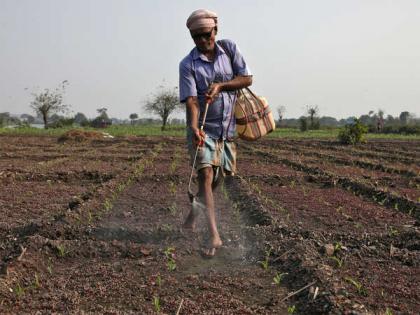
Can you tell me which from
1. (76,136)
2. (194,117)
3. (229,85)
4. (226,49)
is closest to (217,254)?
(194,117)

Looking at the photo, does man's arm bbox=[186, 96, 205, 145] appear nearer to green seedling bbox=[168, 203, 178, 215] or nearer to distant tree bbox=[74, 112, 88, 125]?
green seedling bbox=[168, 203, 178, 215]

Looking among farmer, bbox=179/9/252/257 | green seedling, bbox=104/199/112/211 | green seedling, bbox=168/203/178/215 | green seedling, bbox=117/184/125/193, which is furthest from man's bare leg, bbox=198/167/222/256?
green seedling, bbox=117/184/125/193

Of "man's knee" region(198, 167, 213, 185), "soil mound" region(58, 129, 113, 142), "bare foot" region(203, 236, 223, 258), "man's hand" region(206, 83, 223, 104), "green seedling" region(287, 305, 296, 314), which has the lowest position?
"green seedling" region(287, 305, 296, 314)

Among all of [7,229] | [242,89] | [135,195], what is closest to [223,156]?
[242,89]

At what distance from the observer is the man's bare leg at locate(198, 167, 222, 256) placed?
388 centimetres

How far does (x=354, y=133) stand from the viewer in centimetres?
2195

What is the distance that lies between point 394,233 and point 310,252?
1.27m

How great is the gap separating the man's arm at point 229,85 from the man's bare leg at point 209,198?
61 cm

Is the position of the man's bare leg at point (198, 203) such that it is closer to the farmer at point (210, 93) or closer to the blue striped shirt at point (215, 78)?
the farmer at point (210, 93)

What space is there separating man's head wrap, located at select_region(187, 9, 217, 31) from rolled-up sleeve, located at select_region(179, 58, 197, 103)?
276mm

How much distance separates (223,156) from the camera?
4.17 m

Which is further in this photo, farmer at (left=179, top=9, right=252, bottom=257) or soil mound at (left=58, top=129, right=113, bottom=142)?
soil mound at (left=58, top=129, right=113, bottom=142)

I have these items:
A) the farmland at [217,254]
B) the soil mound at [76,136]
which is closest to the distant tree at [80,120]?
the soil mound at [76,136]

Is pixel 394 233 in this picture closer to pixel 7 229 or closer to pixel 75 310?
pixel 75 310
